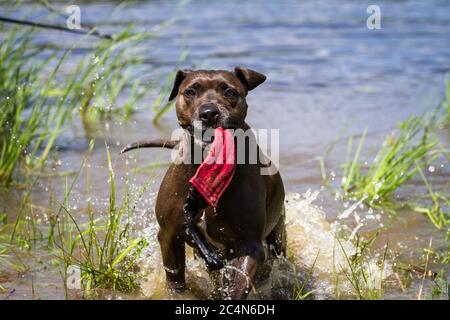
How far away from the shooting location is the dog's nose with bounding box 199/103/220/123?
13.9ft

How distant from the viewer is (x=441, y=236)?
6355 mm

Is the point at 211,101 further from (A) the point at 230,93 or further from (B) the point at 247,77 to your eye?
(B) the point at 247,77

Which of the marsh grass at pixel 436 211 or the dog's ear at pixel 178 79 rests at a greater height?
the dog's ear at pixel 178 79

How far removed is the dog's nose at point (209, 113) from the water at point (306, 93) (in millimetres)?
1200

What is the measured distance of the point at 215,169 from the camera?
4281mm

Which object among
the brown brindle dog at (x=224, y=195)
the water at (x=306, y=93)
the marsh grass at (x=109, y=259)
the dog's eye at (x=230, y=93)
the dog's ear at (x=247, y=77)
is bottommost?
the water at (x=306, y=93)

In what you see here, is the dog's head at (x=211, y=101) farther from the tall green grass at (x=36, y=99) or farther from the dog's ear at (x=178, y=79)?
the tall green grass at (x=36, y=99)

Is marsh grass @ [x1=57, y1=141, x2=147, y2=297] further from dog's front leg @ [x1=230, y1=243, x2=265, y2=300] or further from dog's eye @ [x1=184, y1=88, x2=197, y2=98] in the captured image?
dog's front leg @ [x1=230, y1=243, x2=265, y2=300]

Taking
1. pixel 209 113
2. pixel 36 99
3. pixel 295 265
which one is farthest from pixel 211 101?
pixel 36 99

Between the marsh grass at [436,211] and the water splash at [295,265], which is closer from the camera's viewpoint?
the water splash at [295,265]

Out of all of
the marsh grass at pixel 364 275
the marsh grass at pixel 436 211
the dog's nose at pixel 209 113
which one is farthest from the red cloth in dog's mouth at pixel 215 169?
the marsh grass at pixel 436 211

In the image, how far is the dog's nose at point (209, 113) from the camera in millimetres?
4242

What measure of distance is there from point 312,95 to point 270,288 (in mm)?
7337

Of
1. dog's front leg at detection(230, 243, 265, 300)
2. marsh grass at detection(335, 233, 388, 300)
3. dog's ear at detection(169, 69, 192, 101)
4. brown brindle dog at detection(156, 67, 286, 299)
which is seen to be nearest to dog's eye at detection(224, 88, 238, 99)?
brown brindle dog at detection(156, 67, 286, 299)
